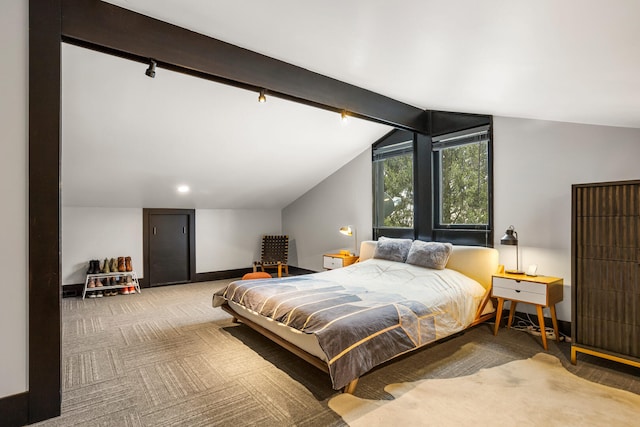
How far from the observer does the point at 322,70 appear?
3.21 meters

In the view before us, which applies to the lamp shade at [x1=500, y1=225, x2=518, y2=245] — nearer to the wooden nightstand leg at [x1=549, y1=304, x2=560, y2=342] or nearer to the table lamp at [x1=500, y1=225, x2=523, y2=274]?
A: the table lamp at [x1=500, y1=225, x2=523, y2=274]

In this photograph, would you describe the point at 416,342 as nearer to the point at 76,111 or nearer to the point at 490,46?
the point at 490,46

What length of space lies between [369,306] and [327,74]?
2269 millimetres

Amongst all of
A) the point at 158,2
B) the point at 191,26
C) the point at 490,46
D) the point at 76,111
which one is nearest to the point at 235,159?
the point at 76,111

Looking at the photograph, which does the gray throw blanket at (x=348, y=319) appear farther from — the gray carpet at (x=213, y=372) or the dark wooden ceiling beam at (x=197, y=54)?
the dark wooden ceiling beam at (x=197, y=54)

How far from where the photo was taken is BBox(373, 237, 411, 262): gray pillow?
439 centimetres

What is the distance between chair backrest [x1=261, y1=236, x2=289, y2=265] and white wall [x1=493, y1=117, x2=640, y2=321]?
13.0ft

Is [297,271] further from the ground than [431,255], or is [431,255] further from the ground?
[431,255]

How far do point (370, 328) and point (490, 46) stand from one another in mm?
2010

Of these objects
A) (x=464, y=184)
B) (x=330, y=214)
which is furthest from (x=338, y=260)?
(x=464, y=184)

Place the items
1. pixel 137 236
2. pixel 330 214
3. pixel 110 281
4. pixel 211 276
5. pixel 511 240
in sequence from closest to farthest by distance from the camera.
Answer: pixel 511 240 < pixel 110 281 < pixel 137 236 < pixel 330 214 < pixel 211 276

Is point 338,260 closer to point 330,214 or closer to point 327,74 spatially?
point 330,214

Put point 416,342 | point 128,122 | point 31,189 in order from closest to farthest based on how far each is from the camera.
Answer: point 31,189 → point 416,342 → point 128,122

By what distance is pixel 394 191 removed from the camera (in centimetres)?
526
